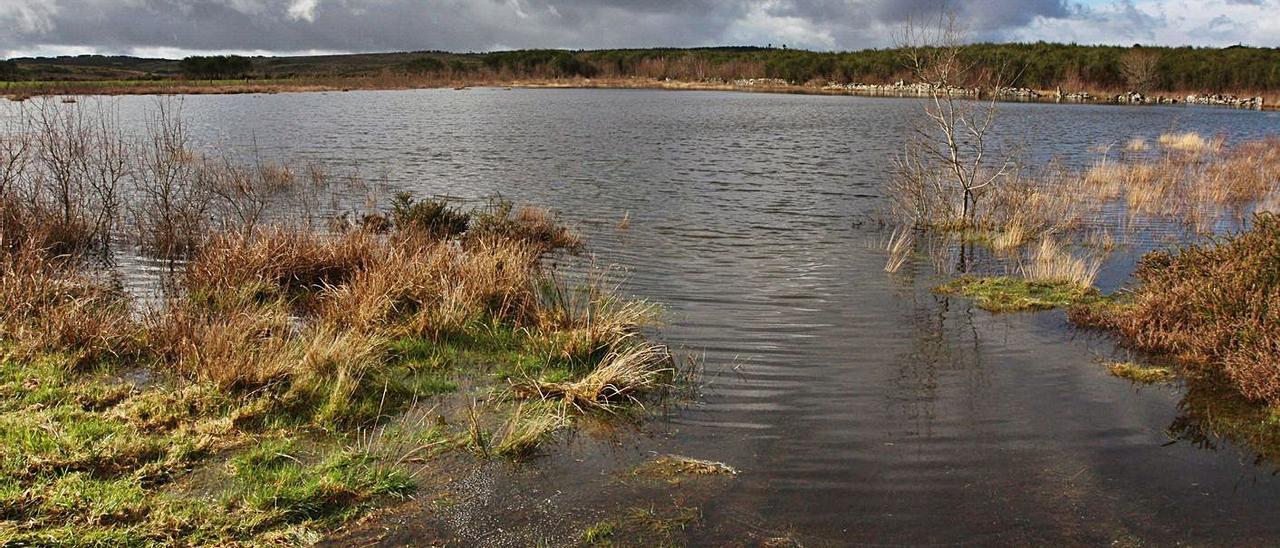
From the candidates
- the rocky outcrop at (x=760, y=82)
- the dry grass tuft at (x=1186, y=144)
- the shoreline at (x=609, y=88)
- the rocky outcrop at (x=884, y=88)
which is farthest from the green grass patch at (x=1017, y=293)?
the rocky outcrop at (x=760, y=82)

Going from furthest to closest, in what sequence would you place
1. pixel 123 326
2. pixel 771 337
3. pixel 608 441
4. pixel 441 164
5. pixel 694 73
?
pixel 694 73, pixel 441 164, pixel 771 337, pixel 123 326, pixel 608 441

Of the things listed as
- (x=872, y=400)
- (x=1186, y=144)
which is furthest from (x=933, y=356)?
(x=1186, y=144)

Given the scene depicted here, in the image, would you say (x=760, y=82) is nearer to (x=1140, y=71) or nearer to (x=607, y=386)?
(x=1140, y=71)

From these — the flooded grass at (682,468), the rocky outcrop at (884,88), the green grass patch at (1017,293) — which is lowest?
the flooded grass at (682,468)

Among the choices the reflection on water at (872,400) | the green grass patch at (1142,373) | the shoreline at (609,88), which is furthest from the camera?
the shoreline at (609,88)

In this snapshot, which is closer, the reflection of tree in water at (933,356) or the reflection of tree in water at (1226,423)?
the reflection of tree in water at (1226,423)

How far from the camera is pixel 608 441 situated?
258 inches

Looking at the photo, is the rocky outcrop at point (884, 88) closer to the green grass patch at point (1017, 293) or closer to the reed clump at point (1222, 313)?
the green grass patch at point (1017, 293)

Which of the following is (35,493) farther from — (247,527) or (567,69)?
(567,69)

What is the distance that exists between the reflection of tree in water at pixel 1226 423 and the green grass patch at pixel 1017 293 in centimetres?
283

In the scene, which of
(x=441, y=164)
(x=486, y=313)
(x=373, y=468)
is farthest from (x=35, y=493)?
(x=441, y=164)

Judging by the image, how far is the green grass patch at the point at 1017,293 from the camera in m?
10.5

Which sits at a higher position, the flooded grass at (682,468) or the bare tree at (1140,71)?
the bare tree at (1140,71)

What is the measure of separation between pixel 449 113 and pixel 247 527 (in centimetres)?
4773
